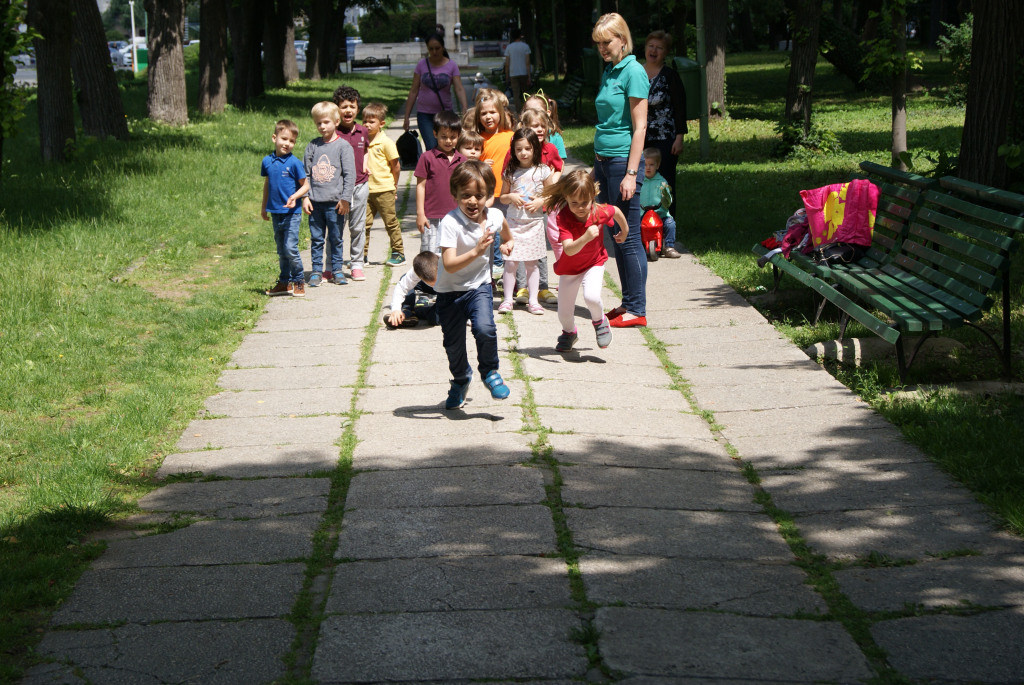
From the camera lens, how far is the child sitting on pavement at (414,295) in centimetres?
643

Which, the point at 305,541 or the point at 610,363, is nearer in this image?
the point at 305,541

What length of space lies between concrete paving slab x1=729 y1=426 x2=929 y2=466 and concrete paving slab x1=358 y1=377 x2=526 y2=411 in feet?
4.58

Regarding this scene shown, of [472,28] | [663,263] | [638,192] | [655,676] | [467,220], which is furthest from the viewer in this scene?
[472,28]

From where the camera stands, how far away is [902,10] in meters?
13.3

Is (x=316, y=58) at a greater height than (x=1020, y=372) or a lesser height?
greater

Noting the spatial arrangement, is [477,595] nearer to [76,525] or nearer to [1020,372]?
[76,525]

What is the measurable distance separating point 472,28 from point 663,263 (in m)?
78.9

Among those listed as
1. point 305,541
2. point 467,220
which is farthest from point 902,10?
point 305,541

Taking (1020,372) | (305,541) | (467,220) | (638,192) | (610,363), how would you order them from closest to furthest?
(305,541)
(467,220)
(1020,372)
(610,363)
(638,192)

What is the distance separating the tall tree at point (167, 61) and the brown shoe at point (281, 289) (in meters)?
13.2

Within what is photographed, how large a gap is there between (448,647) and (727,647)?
887mm

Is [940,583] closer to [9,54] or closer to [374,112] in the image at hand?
[374,112]

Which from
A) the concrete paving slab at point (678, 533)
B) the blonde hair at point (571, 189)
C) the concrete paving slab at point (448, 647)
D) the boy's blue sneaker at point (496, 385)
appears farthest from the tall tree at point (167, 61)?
the concrete paving slab at point (448, 647)

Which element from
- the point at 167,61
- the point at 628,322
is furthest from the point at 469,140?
the point at 167,61
